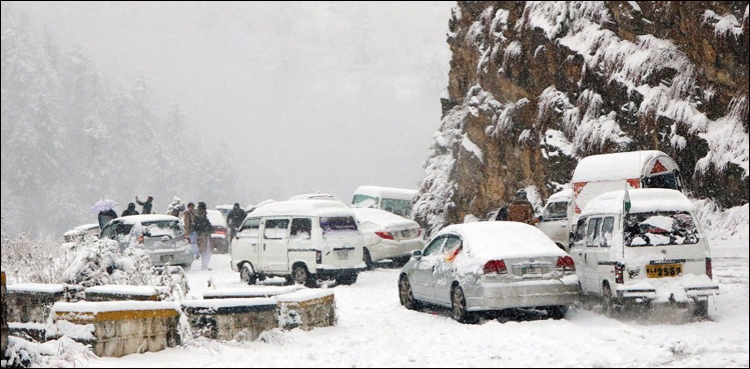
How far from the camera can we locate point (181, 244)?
934 inches

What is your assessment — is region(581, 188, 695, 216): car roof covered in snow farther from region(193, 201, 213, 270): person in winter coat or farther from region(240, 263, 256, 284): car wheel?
region(193, 201, 213, 270): person in winter coat

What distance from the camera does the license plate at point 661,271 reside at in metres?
12.8

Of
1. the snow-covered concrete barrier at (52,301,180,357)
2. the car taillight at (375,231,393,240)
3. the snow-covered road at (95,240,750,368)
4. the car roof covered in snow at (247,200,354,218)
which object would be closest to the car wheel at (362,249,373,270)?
the car taillight at (375,231,393,240)

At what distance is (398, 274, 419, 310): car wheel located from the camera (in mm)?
15391

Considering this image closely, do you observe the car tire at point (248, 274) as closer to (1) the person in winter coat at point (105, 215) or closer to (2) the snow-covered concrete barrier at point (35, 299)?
(1) the person in winter coat at point (105, 215)

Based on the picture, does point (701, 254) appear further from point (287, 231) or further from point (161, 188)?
point (161, 188)

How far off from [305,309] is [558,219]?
1095cm

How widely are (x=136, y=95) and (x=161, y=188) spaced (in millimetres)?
10663

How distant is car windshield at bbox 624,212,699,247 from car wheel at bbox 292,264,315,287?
26.4ft

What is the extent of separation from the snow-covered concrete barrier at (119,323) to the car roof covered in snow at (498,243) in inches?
206

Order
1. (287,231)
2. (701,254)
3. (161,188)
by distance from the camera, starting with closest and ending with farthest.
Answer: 1. (701,254)
2. (287,231)
3. (161,188)

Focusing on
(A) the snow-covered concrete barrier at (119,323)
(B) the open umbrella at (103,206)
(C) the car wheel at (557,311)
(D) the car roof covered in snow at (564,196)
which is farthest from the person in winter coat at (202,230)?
(A) the snow-covered concrete barrier at (119,323)

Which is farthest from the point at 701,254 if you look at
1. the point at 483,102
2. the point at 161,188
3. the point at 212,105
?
the point at 212,105

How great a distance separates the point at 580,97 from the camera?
27.5 m
